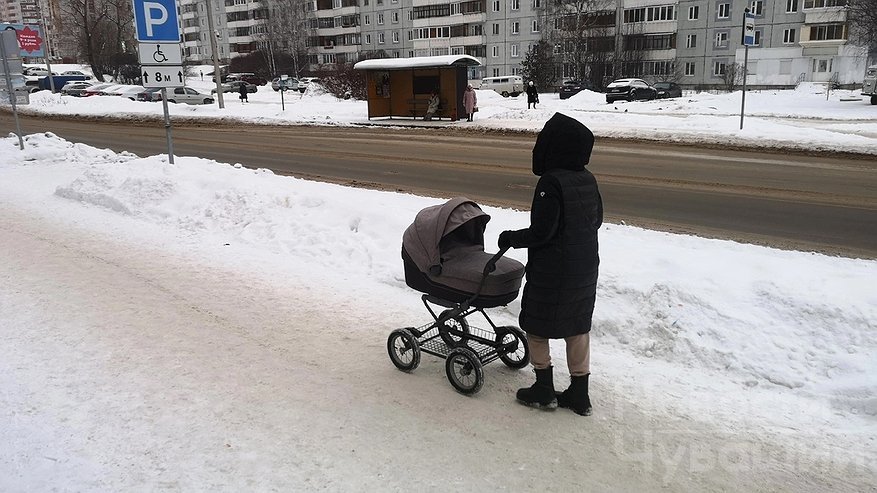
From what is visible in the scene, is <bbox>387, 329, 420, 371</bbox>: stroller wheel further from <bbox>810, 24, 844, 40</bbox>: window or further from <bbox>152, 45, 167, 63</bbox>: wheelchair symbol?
<bbox>810, 24, 844, 40</bbox>: window

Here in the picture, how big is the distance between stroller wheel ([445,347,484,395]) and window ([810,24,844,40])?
2626 inches

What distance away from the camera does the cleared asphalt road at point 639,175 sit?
980 cm

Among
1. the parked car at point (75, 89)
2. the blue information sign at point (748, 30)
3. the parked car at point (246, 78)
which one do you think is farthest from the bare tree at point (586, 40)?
the blue information sign at point (748, 30)

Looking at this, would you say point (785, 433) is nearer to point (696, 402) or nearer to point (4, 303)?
point (696, 402)

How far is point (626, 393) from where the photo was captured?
4551 millimetres

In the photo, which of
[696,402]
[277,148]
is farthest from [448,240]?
[277,148]

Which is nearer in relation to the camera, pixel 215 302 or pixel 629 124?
pixel 215 302

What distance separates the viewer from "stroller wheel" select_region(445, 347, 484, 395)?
449cm

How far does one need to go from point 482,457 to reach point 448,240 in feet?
5.07

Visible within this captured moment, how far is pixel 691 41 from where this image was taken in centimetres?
6359

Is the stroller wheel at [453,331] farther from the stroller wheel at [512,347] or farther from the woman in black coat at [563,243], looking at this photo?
the woman in black coat at [563,243]

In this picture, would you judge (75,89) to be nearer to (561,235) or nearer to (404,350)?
(404,350)

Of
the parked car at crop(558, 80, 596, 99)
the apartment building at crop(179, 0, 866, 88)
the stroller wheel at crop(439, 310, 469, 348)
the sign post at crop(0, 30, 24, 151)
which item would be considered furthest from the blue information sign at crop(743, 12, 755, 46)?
the apartment building at crop(179, 0, 866, 88)

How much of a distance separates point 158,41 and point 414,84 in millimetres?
20660
